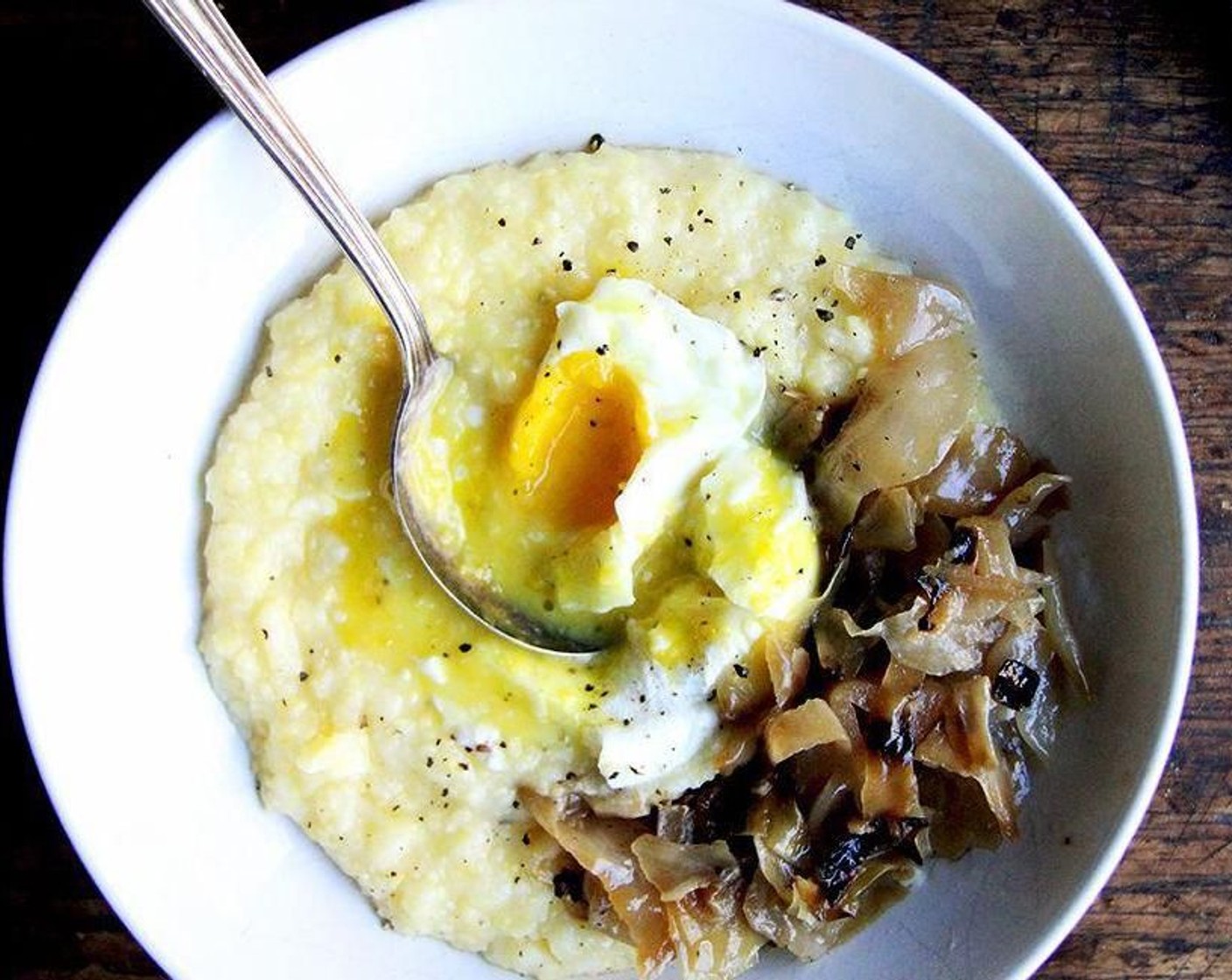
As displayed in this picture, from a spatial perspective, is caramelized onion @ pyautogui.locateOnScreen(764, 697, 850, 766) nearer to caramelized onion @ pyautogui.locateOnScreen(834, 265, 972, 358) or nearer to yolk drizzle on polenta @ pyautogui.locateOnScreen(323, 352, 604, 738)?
yolk drizzle on polenta @ pyautogui.locateOnScreen(323, 352, 604, 738)

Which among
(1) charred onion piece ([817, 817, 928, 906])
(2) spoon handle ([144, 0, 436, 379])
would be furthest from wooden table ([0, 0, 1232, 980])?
(1) charred onion piece ([817, 817, 928, 906])

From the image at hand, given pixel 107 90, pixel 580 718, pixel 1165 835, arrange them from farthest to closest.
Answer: pixel 1165 835 < pixel 107 90 < pixel 580 718

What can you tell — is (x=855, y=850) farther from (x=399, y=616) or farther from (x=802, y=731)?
(x=399, y=616)

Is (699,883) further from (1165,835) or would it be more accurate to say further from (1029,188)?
(1029,188)

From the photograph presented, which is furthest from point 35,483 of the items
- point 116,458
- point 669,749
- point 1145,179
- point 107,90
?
point 1145,179

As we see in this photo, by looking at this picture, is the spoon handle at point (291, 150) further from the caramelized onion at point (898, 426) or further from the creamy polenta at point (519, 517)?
the caramelized onion at point (898, 426)
